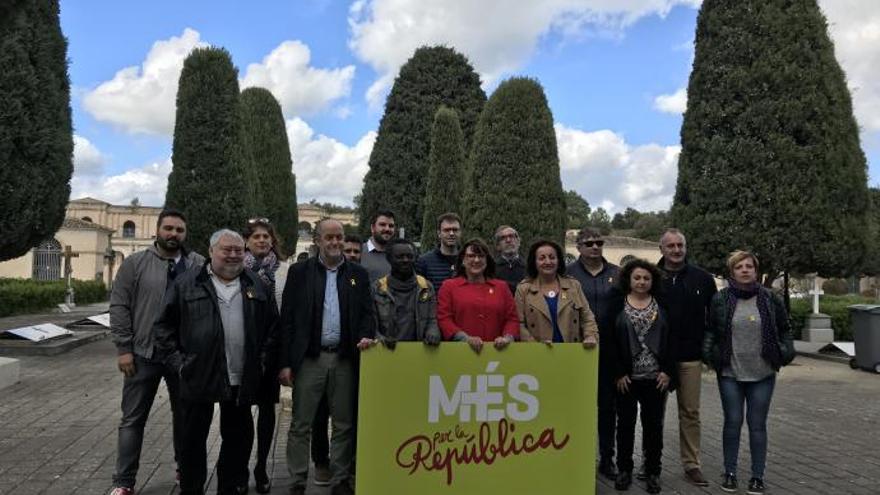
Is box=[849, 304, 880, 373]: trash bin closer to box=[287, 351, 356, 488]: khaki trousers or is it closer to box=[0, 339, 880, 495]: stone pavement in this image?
box=[0, 339, 880, 495]: stone pavement

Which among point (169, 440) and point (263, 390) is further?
point (169, 440)

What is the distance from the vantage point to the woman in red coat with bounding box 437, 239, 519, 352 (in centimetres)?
471

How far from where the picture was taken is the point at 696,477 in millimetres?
5285

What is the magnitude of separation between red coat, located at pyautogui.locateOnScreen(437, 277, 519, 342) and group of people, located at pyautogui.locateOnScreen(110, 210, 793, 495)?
10 mm

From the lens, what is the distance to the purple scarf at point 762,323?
5.03 meters

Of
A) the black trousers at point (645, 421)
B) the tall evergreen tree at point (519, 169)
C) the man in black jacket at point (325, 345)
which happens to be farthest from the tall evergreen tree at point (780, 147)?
the man in black jacket at point (325, 345)

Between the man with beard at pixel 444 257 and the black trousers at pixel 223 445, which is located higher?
the man with beard at pixel 444 257

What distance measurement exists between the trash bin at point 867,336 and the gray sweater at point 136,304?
1130 cm

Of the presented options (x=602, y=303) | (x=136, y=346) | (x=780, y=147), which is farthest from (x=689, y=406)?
(x=780, y=147)

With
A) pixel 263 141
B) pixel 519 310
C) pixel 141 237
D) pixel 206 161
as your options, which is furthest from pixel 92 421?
pixel 141 237

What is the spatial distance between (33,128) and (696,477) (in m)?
12.0

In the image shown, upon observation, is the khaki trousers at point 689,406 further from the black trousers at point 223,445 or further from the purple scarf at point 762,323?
the black trousers at point 223,445

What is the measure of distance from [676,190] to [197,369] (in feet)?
40.8

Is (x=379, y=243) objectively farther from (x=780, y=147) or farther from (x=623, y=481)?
(x=780, y=147)
